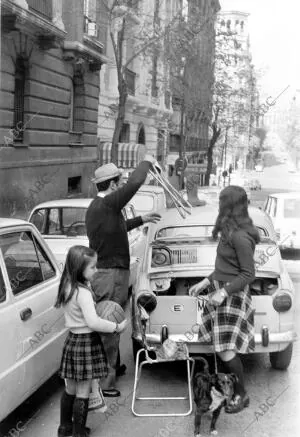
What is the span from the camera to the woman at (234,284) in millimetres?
4805

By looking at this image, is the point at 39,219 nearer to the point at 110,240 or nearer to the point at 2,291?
the point at 110,240

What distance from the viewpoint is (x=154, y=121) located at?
128 ft

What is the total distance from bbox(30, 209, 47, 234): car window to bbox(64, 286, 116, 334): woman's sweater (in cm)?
517

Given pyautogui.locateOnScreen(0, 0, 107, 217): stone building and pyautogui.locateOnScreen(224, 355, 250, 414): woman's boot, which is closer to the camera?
pyautogui.locateOnScreen(224, 355, 250, 414): woman's boot

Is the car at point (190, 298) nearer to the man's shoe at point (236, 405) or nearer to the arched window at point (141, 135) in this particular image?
the man's shoe at point (236, 405)

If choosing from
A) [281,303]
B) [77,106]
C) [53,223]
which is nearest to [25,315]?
[281,303]

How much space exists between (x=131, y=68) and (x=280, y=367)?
27445mm

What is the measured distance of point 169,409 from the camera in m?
5.28

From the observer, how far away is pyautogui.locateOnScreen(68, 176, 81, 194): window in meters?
23.2

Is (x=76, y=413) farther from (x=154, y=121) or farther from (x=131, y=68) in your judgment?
(x=154, y=121)

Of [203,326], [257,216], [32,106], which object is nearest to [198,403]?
[203,326]

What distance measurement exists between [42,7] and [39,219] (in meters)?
12.1

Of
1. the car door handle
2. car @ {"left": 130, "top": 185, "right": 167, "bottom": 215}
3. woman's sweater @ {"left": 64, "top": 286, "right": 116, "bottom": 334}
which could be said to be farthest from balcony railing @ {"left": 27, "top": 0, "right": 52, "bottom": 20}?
woman's sweater @ {"left": 64, "top": 286, "right": 116, "bottom": 334}

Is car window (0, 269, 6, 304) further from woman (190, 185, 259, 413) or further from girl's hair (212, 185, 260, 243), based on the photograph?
girl's hair (212, 185, 260, 243)
